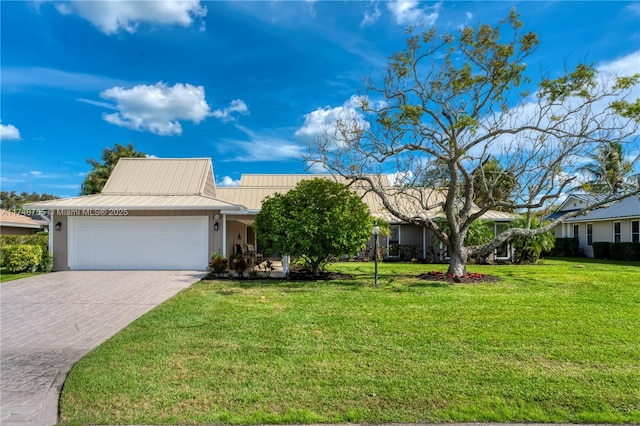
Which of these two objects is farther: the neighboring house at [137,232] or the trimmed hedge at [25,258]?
the neighboring house at [137,232]

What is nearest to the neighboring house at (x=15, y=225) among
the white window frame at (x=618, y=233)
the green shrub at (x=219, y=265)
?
the green shrub at (x=219, y=265)

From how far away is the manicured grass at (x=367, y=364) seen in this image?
3.59 metres

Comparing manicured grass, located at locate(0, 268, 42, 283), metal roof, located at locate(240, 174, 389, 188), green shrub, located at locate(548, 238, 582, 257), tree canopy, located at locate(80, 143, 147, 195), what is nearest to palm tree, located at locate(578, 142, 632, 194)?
green shrub, located at locate(548, 238, 582, 257)

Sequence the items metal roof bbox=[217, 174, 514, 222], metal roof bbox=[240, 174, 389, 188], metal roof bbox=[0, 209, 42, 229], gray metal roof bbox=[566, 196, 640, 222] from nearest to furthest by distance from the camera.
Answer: metal roof bbox=[217, 174, 514, 222] → gray metal roof bbox=[566, 196, 640, 222] → metal roof bbox=[0, 209, 42, 229] → metal roof bbox=[240, 174, 389, 188]

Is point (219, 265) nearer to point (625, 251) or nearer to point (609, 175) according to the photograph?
point (609, 175)

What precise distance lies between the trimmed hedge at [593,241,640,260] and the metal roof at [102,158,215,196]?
24.0 meters

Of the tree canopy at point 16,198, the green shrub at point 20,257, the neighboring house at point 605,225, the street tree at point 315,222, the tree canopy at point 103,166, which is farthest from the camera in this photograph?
the tree canopy at point 16,198

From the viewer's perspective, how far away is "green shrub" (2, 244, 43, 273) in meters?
14.1

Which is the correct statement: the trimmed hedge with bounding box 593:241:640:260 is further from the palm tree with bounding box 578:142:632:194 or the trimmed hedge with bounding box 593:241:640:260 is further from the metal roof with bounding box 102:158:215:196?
the metal roof with bounding box 102:158:215:196

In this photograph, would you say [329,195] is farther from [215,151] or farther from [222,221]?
[215,151]

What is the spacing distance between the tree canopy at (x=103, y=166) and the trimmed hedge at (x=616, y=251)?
3347 centimetres

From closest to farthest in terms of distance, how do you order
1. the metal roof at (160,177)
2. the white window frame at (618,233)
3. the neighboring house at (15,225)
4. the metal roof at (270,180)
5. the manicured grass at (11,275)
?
the manicured grass at (11,275), the metal roof at (160,177), the white window frame at (618,233), the neighboring house at (15,225), the metal roof at (270,180)

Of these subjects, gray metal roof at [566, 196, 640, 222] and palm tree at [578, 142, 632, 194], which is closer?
palm tree at [578, 142, 632, 194]

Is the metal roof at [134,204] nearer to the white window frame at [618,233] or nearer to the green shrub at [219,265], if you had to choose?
the green shrub at [219,265]
